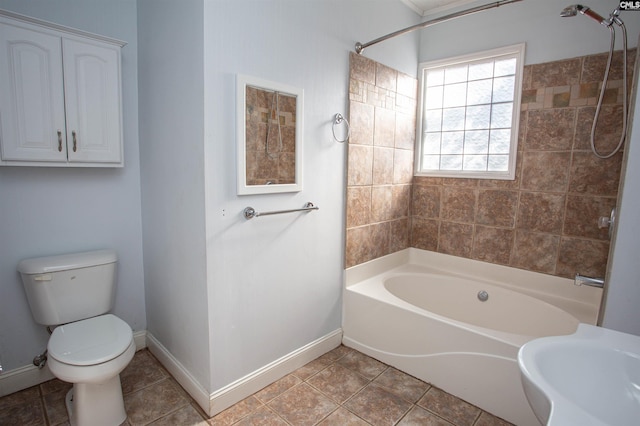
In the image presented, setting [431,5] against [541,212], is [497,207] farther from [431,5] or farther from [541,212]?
[431,5]

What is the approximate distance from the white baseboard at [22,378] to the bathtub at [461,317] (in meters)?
1.90

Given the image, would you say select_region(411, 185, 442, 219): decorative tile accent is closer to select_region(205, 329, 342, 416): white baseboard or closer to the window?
the window

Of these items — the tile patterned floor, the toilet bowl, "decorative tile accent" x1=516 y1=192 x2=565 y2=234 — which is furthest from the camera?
"decorative tile accent" x1=516 y1=192 x2=565 y2=234

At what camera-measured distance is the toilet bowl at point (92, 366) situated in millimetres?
1583

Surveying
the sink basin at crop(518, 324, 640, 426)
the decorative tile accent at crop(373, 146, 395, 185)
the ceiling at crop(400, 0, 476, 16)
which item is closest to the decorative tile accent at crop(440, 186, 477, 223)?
the decorative tile accent at crop(373, 146, 395, 185)

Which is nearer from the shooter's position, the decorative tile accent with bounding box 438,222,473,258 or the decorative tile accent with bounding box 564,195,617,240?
the decorative tile accent with bounding box 564,195,617,240

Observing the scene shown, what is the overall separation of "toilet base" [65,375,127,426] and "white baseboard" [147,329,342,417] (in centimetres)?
36

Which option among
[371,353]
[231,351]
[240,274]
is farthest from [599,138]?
[231,351]

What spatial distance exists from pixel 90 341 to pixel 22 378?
68 centimetres

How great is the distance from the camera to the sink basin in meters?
0.88

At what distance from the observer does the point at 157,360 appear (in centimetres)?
234

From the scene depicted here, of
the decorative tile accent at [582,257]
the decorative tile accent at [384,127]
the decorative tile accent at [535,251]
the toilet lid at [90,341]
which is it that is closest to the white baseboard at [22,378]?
the toilet lid at [90,341]

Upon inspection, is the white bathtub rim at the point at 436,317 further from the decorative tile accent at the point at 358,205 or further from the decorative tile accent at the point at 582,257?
the decorative tile accent at the point at 582,257

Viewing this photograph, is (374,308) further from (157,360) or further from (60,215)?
(60,215)
